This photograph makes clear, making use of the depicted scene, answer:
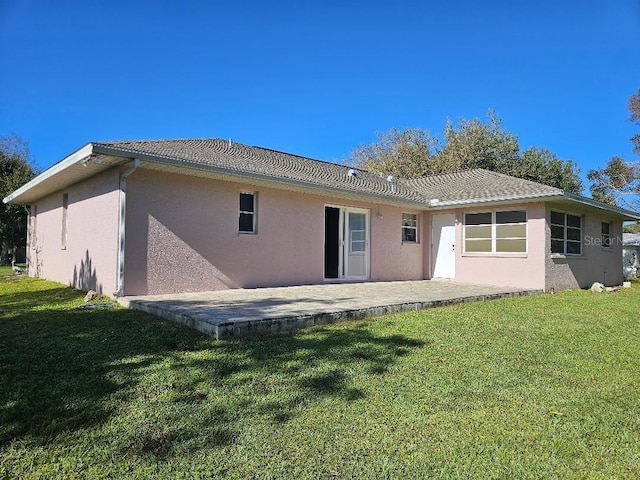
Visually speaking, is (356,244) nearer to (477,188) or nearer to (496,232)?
(496,232)

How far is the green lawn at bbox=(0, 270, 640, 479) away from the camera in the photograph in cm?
233

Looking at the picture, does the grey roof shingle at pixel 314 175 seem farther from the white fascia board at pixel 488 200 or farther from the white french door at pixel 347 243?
the white french door at pixel 347 243

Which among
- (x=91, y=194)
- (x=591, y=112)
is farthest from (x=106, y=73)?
(x=591, y=112)

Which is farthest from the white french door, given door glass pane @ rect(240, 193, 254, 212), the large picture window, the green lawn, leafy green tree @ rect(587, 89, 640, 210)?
leafy green tree @ rect(587, 89, 640, 210)

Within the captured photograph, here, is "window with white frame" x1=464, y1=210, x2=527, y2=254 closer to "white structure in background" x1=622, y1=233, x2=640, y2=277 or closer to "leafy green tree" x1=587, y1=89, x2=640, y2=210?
"white structure in background" x1=622, y1=233, x2=640, y2=277

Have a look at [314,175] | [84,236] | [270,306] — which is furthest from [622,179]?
[84,236]

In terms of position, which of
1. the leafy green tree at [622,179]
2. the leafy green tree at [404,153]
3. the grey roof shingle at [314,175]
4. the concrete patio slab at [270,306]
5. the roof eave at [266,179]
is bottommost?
the concrete patio slab at [270,306]

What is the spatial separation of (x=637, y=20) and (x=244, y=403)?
47.1 ft

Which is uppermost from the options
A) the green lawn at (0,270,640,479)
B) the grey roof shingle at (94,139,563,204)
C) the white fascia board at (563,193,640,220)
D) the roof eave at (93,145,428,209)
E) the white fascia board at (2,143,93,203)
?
the grey roof shingle at (94,139,563,204)

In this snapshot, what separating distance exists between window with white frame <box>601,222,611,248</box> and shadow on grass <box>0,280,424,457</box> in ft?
44.9

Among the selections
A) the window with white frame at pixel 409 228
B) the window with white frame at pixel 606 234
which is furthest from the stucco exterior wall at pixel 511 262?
the window with white frame at pixel 606 234

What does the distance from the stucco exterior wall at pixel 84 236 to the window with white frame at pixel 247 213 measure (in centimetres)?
279

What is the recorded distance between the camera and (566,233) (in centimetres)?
1266

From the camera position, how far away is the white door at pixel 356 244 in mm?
12188
